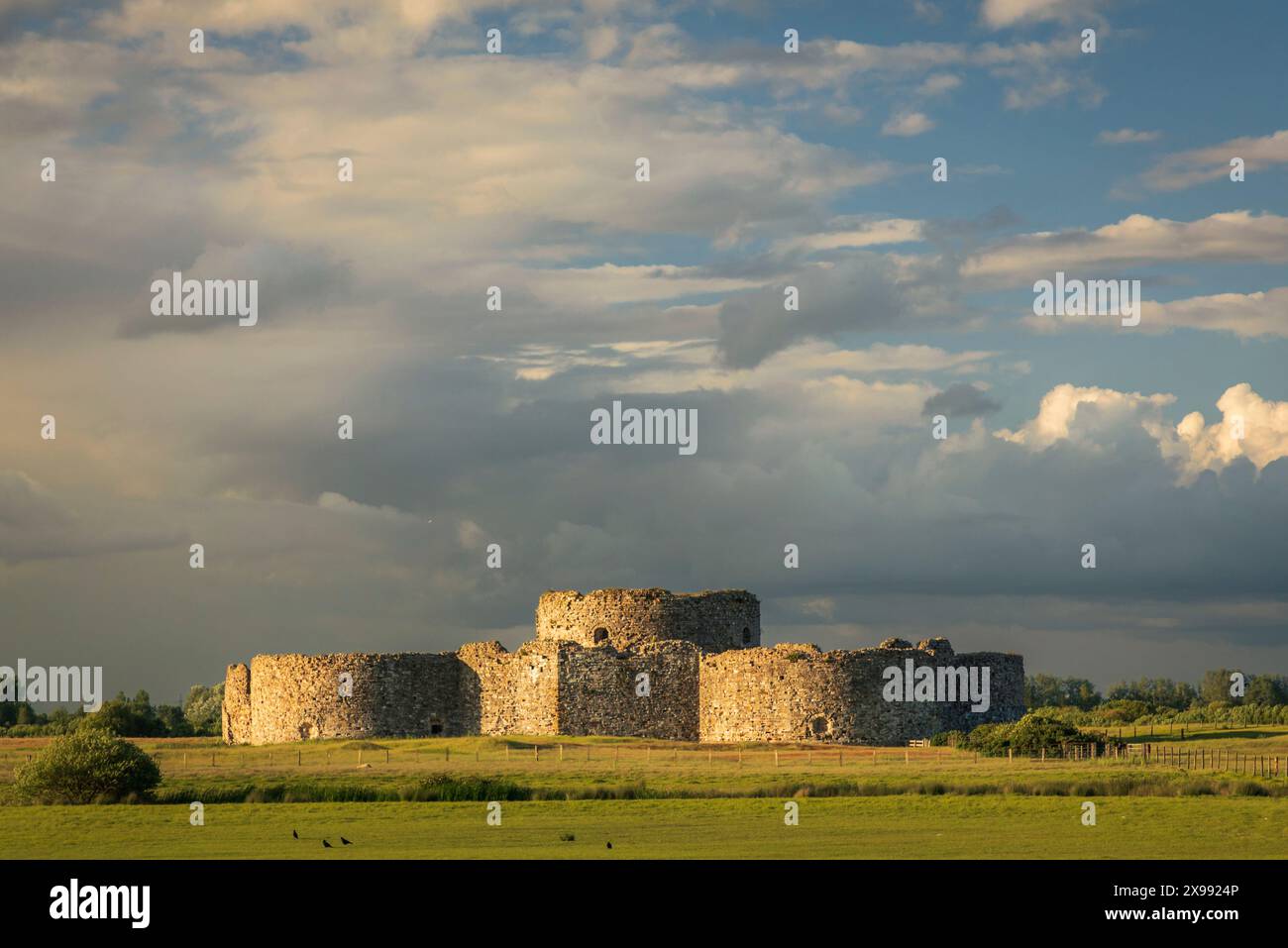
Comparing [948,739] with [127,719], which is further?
[127,719]

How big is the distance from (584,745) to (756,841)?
94.0ft

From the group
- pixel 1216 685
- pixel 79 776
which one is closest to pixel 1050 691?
pixel 1216 685

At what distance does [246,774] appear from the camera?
51.7m

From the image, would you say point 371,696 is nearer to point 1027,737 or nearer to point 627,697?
point 627,697

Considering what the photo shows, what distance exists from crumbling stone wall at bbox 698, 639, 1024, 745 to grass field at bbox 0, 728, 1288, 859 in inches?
231

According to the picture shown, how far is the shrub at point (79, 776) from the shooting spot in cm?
4306

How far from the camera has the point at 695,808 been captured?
41.2 meters

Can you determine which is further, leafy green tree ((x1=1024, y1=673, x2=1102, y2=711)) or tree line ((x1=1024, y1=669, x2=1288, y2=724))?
leafy green tree ((x1=1024, y1=673, x2=1102, y2=711))

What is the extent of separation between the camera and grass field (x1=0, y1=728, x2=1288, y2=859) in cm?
3331

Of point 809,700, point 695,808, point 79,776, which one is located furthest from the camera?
point 809,700

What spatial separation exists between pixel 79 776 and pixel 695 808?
53.2 ft

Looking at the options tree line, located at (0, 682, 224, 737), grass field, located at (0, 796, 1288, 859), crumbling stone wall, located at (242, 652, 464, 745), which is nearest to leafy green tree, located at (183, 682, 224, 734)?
tree line, located at (0, 682, 224, 737)

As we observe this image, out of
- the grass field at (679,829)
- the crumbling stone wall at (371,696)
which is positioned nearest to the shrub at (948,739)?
the crumbling stone wall at (371,696)

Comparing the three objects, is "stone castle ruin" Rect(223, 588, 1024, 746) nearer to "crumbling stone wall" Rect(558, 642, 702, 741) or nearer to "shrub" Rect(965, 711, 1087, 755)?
"crumbling stone wall" Rect(558, 642, 702, 741)
